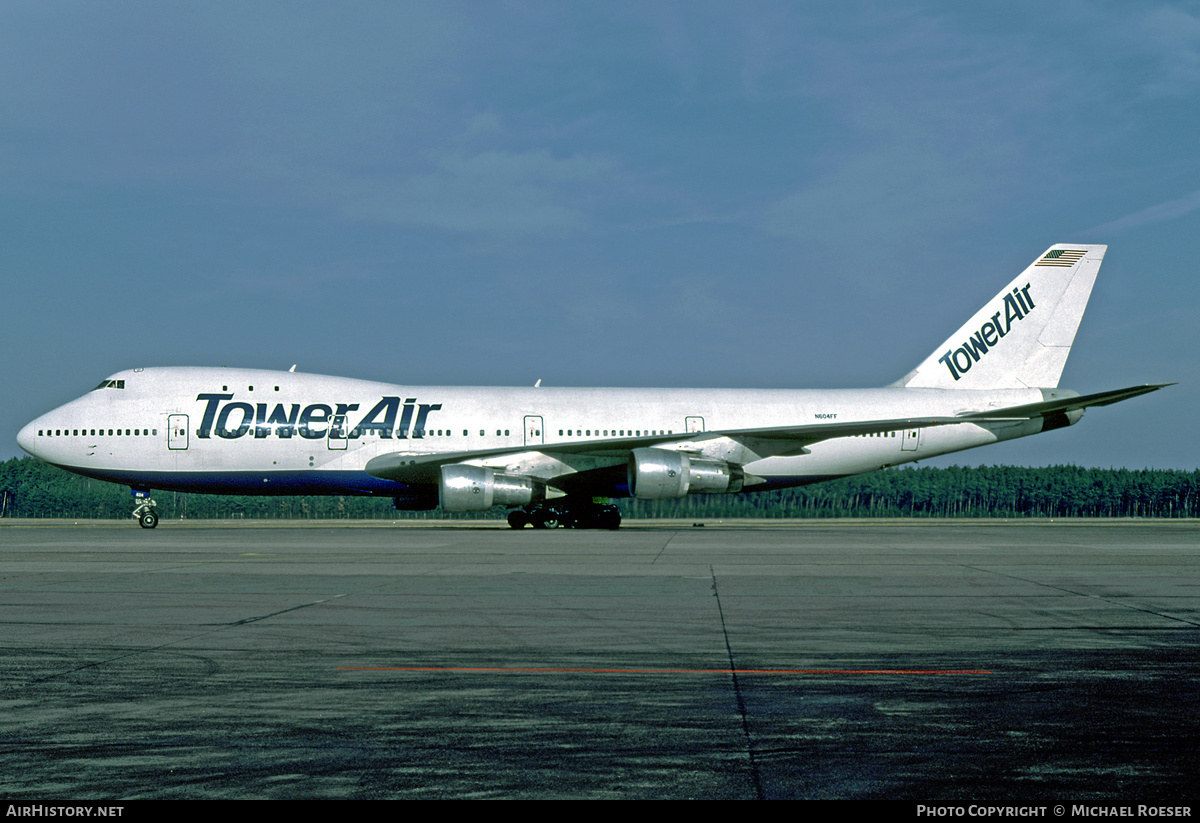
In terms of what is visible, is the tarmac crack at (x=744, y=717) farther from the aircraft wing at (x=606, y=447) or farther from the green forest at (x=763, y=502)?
the green forest at (x=763, y=502)

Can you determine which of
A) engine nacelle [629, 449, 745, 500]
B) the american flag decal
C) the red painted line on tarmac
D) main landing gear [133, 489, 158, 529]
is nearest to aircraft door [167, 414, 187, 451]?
main landing gear [133, 489, 158, 529]

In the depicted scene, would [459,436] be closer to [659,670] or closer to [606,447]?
[606,447]

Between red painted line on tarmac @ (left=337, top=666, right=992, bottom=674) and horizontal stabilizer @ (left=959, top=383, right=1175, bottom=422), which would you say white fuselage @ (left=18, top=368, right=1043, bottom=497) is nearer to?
horizontal stabilizer @ (left=959, top=383, right=1175, bottom=422)

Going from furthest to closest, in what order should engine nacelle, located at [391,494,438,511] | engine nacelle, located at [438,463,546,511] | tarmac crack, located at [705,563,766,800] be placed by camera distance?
1. engine nacelle, located at [391,494,438,511]
2. engine nacelle, located at [438,463,546,511]
3. tarmac crack, located at [705,563,766,800]

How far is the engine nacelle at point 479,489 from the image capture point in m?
27.4

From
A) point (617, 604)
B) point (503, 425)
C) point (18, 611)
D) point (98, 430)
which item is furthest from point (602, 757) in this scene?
point (98, 430)

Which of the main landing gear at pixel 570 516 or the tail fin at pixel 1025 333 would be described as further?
the tail fin at pixel 1025 333

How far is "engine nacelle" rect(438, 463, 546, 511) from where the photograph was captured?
2738 cm

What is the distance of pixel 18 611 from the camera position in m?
10.4

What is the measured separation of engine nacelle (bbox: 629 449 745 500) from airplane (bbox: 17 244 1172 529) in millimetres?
43

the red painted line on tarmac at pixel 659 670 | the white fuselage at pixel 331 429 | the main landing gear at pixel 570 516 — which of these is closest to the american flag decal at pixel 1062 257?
the white fuselage at pixel 331 429

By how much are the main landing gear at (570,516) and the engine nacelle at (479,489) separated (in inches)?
106

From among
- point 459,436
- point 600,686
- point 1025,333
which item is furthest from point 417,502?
point 600,686

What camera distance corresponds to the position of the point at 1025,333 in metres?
34.3
